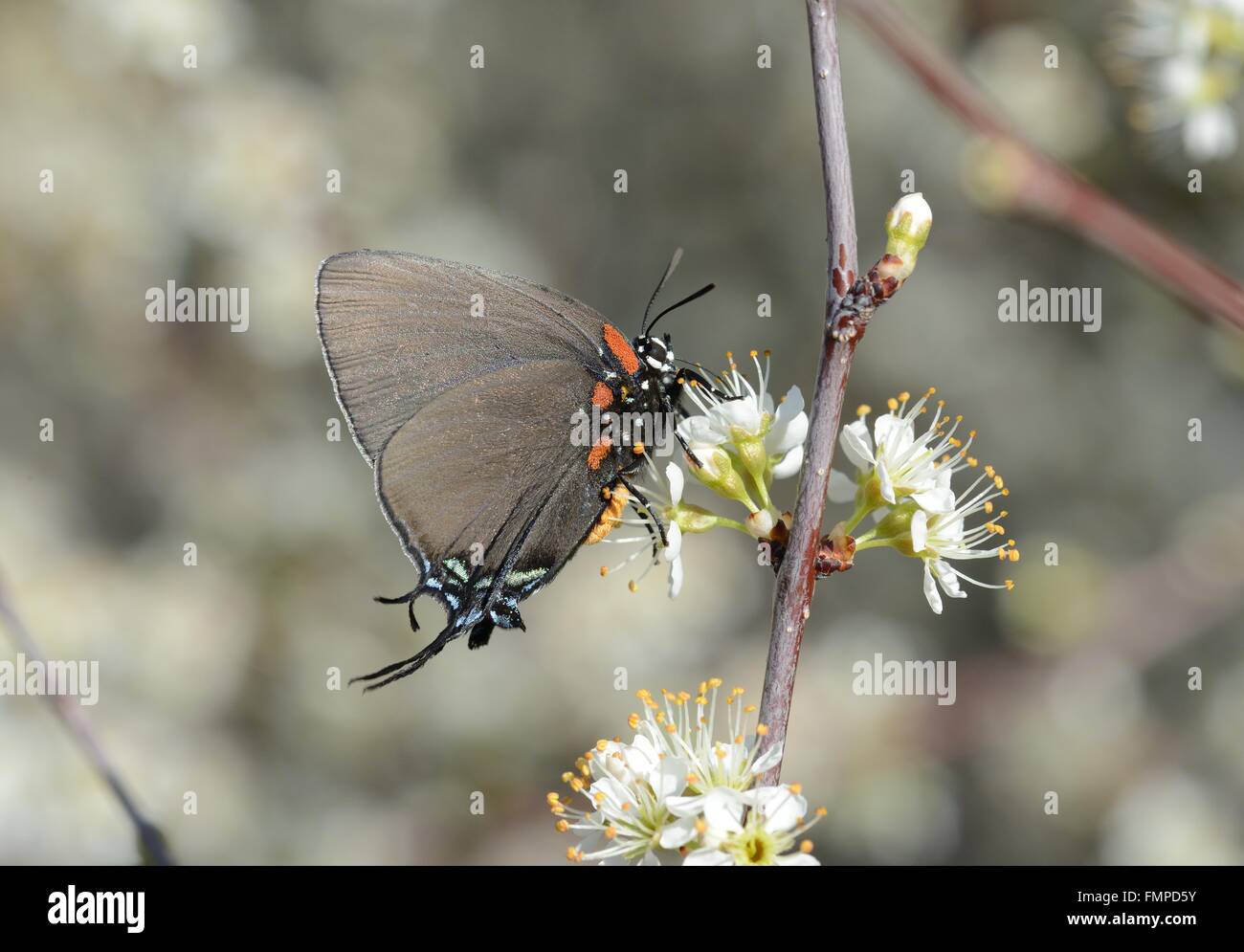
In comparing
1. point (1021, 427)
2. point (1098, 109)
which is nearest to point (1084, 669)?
point (1021, 427)

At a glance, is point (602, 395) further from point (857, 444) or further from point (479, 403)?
point (857, 444)

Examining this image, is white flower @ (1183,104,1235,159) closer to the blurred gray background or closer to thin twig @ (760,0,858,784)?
the blurred gray background

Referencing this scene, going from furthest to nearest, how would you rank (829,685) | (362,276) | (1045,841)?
(1045,841) → (829,685) → (362,276)

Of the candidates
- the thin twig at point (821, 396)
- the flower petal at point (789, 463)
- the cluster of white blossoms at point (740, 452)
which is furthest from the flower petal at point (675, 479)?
the thin twig at point (821, 396)

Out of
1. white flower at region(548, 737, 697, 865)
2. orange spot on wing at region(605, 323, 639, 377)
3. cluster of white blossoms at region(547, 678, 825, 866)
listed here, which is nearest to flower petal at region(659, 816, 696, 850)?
cluster of white blossoms at region(547, 678, 825, 866)

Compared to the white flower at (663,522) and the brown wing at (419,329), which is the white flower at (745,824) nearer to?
the white flower at (663,522)
